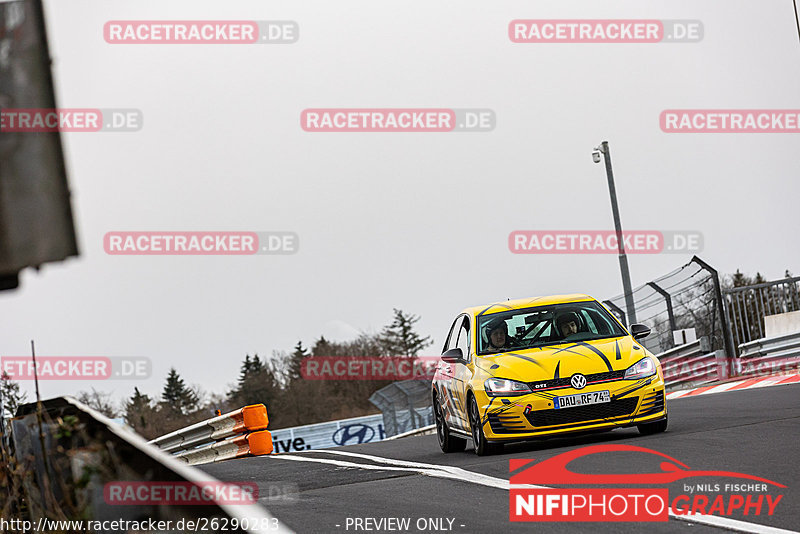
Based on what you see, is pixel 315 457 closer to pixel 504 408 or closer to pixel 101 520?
pixel 504 408

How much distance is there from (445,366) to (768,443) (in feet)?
14.7

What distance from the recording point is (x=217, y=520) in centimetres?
303

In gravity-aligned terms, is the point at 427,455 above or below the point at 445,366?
below

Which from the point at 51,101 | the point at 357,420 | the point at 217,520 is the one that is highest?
the point at 51,101

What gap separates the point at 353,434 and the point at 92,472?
48.6m

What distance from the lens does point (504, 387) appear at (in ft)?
36.6

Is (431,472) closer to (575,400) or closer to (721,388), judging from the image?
(575,400)

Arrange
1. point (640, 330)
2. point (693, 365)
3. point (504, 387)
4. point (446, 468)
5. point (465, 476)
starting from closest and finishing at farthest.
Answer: point (465, 476) → point (446, 468) → point (504, 387) → point (640, 330) → point (693, 365)

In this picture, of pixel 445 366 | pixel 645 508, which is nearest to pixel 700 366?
pixel 445 366

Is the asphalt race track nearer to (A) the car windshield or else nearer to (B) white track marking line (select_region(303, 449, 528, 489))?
(B) white track marking line (select_region(303, 449, 528, 489))

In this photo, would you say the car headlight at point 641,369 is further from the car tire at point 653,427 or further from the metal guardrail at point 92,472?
the metal guardrail at point 92,472

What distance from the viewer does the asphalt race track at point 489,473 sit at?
6.87 meters

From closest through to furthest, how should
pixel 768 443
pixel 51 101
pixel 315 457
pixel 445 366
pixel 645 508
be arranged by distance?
pixel 51 101
pixel 645 508
pixel 768 443
pixel 445 366
pixel 315 457
